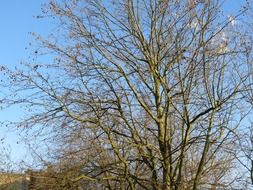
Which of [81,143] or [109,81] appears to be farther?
[81,143]

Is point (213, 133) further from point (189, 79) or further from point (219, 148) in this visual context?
point (189, 79)

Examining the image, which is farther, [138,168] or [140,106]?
[138,168]

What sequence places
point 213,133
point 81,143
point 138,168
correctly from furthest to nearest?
point 138,168, point 81,143, point 213,133

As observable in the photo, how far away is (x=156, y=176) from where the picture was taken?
1446 cm

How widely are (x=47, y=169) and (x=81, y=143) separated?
1.31 metres

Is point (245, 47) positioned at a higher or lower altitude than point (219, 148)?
higher

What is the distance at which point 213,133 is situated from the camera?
46.2 ft

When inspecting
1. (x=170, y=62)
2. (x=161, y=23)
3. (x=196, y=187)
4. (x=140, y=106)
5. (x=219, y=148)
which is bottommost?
(x=196, y=187)

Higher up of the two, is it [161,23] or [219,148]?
[161,23]

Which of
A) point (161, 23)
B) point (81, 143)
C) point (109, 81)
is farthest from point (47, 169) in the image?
point (161, 23)

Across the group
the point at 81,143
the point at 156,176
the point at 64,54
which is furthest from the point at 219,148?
the point at 64,54

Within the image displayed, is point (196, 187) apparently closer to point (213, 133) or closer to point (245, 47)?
point (213, 133)

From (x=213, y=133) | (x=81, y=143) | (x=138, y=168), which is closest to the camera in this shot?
(x=213, y=133)

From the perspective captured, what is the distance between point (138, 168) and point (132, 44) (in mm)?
4316
